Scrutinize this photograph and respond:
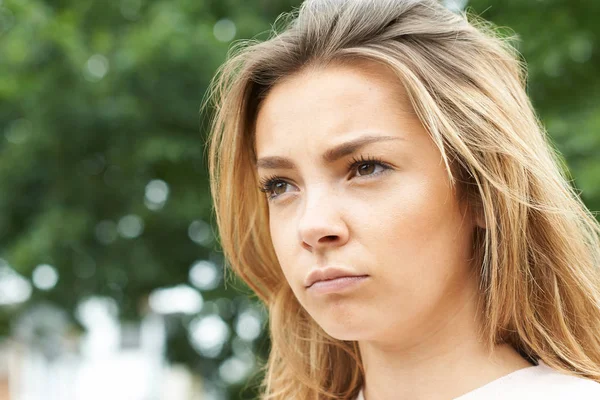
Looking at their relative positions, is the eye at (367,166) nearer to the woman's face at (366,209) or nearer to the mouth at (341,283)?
the woman's face at (366,209)

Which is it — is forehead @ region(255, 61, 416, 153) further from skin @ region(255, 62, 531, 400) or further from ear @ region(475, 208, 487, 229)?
ear @ region(475, 208, 487, 229)

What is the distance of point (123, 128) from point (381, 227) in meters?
5.47

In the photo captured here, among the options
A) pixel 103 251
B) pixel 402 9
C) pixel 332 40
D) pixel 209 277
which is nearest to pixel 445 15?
pixel 402 9

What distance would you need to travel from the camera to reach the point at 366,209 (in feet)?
6.79

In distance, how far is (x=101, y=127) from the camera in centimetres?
728

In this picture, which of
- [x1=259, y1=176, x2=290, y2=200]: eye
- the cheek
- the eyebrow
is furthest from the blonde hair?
the cheek

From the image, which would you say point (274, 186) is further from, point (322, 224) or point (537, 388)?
point (537, 388)

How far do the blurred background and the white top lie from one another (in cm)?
409

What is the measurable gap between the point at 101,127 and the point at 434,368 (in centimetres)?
549

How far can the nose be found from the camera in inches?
80.7

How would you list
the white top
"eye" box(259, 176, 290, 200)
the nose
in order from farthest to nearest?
"eye" box(259, 176, 290, 200) < the white top < the nose

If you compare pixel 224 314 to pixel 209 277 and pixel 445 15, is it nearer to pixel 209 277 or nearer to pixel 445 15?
pixel 209 277

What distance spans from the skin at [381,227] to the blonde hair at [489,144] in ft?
0.17

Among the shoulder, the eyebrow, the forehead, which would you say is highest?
the forehead
